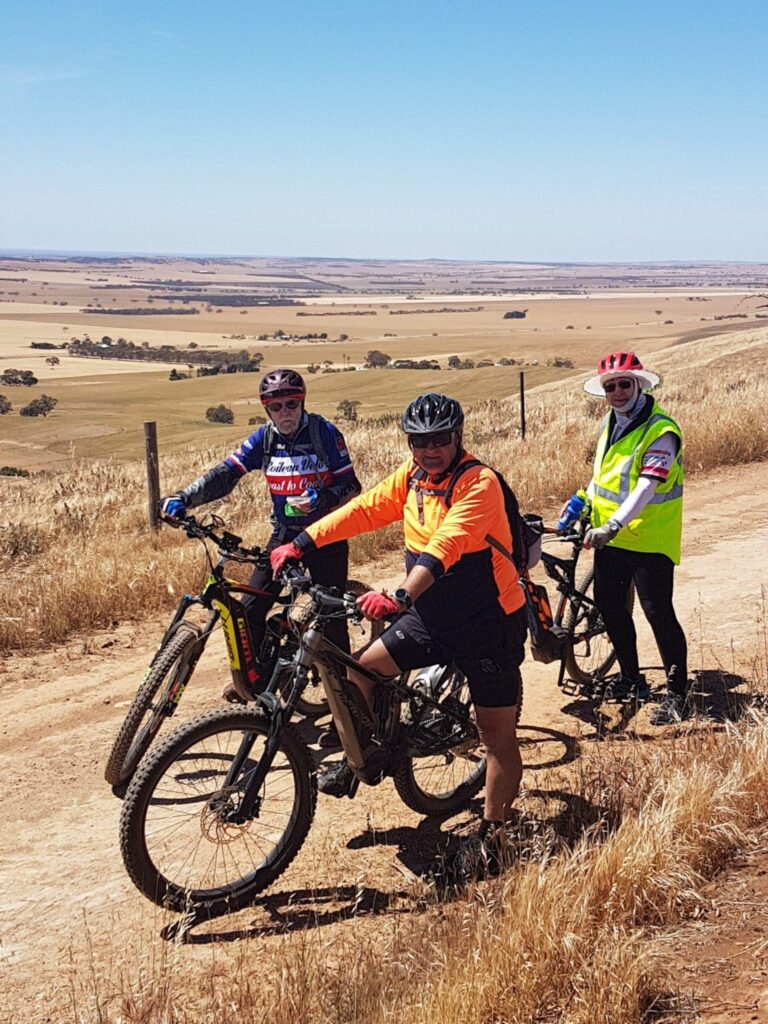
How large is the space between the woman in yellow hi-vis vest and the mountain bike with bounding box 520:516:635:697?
0.79ft

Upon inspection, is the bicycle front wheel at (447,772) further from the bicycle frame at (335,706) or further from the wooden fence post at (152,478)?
the wooden fence post at (152,478)

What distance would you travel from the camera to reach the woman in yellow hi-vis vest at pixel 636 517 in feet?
19.6

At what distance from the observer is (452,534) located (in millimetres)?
4441

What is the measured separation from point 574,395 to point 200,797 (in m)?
25.5

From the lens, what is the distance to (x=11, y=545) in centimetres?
1096

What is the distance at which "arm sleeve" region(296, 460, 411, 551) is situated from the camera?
490 centimetres

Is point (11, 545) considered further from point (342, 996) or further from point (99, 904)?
point (342, 996)

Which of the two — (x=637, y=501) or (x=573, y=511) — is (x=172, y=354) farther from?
(x=637, y=501)

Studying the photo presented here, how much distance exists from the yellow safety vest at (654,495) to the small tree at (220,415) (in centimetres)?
3285

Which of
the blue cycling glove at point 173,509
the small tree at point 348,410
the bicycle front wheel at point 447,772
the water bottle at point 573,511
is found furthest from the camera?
the small tree at point 348,410

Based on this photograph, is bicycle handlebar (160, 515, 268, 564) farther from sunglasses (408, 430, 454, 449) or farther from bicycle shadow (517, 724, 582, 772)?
bicycle shadow (517, 724, 582, 772)

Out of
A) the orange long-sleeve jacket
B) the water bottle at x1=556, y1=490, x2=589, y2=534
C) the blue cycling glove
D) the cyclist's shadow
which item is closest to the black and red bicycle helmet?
the orange long-sleeve jacket

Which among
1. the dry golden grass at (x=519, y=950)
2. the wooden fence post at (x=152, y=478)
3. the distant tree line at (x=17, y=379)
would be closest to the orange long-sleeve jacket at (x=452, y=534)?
the dry golden grass at (x=519, y=950)

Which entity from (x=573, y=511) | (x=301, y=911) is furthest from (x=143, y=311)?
(x=301, y=911)
